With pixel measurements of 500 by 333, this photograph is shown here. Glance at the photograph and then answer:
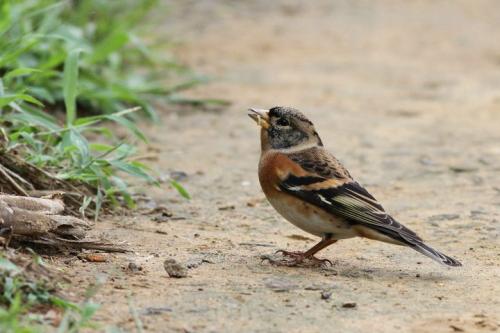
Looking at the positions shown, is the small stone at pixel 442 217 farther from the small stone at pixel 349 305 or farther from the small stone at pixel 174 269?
the small stone at pixel 174 269

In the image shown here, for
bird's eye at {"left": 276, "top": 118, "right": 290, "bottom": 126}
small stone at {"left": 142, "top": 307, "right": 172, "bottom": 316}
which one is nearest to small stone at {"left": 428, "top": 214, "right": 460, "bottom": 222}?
bird's eye at {"left": 276, "top": 118, "right": 290, "bottom": 126}

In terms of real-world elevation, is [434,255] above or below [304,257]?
above

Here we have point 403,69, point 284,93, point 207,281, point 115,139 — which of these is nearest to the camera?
point 207,281

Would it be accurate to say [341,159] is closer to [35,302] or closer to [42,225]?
[42,225]

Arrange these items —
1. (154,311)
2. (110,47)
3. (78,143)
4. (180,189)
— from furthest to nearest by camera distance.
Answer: (110,47) → (180,189) → (78,143) → (154,311)

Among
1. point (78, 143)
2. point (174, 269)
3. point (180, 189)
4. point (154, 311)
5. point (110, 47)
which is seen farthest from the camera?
point (110, 47)

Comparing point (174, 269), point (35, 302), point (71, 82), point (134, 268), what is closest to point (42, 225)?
point (134, 268)

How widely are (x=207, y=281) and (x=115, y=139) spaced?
348cm

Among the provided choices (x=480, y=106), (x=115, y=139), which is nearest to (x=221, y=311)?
(x=115, y=139)

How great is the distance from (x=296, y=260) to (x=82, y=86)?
375 cm

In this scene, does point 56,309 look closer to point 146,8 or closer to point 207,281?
point 207,281

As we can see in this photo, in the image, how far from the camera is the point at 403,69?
12.8 m

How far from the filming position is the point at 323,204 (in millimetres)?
5730

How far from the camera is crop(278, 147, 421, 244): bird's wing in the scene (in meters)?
5.63
